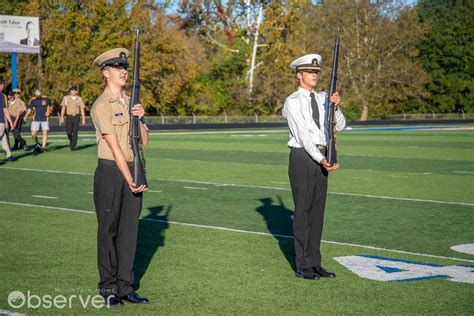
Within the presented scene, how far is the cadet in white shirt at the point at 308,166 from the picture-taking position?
7781 millimetres

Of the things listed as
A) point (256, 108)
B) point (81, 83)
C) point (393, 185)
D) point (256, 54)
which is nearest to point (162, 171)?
point (393, 185)

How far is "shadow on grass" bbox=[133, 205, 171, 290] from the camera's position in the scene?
8.33m

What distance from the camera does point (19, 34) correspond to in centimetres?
4716

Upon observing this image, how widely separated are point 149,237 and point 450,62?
71658mm

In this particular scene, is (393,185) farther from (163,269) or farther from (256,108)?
(256,108)

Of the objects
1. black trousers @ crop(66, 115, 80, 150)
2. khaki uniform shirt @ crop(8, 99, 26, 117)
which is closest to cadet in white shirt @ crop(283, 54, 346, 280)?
black trousers @ crop(66, 115, 80, 150)

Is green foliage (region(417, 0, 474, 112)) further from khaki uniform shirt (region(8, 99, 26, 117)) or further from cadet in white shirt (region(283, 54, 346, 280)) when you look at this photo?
cadet in white shirt (region(283, 54, 346, 280))

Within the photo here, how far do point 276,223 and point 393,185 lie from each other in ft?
17.3

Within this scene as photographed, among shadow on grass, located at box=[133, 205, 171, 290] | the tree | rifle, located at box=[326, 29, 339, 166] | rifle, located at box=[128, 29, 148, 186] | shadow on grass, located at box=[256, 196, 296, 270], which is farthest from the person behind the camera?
the tree

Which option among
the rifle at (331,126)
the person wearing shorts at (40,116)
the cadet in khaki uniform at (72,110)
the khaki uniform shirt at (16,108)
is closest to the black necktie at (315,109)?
the rifle at (331,126)

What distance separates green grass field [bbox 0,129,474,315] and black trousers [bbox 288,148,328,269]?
0.28 metres

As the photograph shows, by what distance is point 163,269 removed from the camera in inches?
325

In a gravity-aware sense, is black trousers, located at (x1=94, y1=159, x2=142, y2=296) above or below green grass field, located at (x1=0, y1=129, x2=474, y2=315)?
above

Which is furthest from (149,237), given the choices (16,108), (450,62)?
(450,62)
